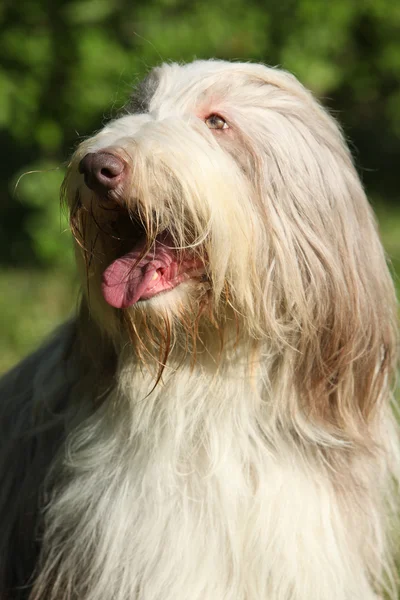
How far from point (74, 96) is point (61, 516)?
3.91 meters

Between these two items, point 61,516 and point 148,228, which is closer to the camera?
point 148,228

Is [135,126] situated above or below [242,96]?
below

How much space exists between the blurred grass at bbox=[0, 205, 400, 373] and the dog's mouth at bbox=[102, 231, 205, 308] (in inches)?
101

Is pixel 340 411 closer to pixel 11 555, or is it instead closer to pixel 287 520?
pixel 287 520

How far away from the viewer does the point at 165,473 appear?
2.57 metres

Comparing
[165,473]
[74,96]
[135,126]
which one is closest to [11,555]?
[165,473]

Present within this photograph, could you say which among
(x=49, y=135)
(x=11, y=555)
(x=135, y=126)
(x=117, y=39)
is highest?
(x=117, y=39)

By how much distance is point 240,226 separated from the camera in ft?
7.70

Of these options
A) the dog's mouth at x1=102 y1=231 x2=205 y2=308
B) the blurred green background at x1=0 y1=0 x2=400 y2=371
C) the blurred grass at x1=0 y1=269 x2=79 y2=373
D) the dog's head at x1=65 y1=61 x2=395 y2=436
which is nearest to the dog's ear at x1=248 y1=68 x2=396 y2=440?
the dog's head at x1=65 y1=61 x2=395 y2=436

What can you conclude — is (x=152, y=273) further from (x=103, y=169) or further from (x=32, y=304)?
(x=32, y=304)

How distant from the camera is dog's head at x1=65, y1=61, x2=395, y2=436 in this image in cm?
230

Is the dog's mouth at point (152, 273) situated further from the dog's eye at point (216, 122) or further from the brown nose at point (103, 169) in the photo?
the dog's eye at point (216, 122)

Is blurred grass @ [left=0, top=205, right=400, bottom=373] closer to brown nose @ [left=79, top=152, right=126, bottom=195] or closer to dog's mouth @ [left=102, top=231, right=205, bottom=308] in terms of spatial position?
dog's mouth @ [left=102, top=231, right=205, bottom=308]

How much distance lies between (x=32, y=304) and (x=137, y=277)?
3687 millimetres
